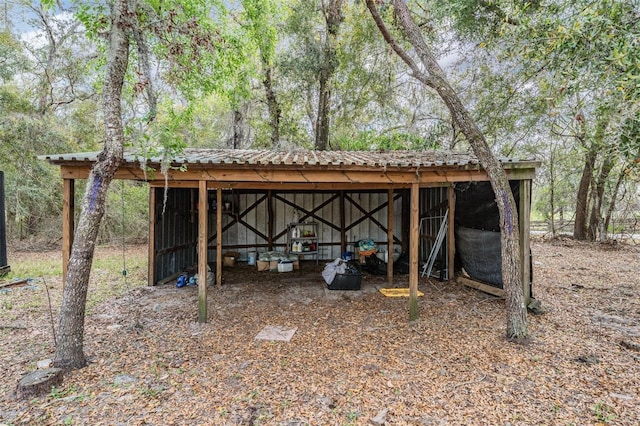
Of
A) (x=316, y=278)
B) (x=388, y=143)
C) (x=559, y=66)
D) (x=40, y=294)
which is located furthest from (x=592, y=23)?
(x=40, y=294)

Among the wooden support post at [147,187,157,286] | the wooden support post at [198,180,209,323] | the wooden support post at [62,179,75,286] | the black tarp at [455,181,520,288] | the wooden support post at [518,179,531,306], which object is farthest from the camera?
the wooden support post at [147,187,157,286]

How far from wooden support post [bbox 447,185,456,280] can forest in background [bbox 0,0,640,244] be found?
2204mm

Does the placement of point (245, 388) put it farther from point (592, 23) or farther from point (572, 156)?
point (572, 156)

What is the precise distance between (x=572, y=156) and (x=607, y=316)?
32.1ft

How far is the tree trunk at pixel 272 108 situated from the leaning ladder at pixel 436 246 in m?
6.61

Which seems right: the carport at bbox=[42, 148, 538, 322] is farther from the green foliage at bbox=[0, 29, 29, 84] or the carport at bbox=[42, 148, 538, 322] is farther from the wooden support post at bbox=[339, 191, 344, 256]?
the green foliage at bbox=[0, 29, 29, 84]

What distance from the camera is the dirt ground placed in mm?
2418

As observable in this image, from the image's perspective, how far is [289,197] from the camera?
8.55 metres

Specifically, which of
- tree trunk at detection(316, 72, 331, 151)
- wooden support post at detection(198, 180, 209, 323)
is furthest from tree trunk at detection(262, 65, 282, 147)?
wooden support post at detection(198, 180, 209, 323)

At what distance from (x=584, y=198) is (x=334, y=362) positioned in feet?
38.0

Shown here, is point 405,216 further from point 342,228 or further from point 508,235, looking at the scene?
point 508,235

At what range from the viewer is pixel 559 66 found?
4297 mm

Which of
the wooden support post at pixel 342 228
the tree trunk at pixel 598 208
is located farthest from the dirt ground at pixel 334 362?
the tree trunk at pixel 598 208

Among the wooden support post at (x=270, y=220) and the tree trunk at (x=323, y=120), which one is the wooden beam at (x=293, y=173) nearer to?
the wooden support post at (x=270, y=220)
